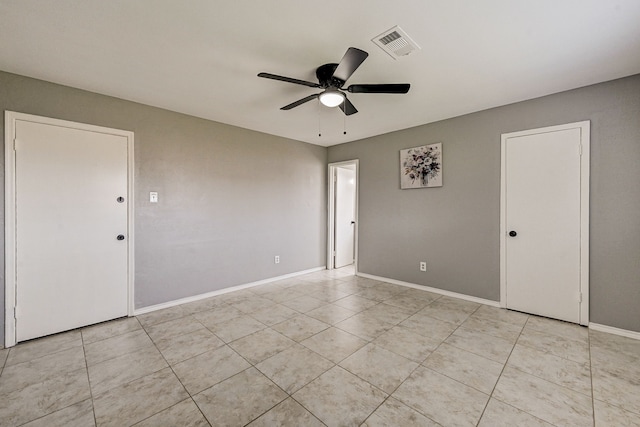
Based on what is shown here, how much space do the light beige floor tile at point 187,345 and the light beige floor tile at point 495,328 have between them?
253cm

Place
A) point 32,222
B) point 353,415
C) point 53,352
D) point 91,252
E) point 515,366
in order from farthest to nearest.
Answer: point 91,252, point 32,222, point 53,352, point 515,366, point 353,415

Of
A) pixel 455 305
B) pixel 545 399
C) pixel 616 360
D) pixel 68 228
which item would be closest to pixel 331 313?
pixel 455 305

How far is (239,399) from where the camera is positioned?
1.70 m

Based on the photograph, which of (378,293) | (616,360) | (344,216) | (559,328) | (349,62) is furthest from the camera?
(344,216)

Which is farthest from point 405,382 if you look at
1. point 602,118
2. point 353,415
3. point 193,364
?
point 602,118

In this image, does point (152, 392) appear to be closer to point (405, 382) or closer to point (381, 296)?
point (405, 382)

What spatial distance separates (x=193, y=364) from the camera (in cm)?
207

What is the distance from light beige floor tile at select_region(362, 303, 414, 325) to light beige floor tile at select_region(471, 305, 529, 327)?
770 millimetres

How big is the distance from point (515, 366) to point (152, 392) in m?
2.69

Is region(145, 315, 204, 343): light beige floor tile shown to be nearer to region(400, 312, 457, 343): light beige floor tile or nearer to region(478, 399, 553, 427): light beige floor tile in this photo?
region(400, 312, 457, 343): light beige floor tile

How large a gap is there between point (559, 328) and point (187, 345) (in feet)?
12.1

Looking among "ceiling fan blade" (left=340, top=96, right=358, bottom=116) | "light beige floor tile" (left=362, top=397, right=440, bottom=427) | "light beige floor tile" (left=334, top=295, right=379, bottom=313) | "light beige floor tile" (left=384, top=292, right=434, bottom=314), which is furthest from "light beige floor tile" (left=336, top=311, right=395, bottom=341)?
"ceiling fan blade" (left=340, top=96, right=358, bottom=116)

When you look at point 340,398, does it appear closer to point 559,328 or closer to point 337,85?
point 337,85

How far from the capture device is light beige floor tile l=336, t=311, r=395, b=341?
2.55 m
